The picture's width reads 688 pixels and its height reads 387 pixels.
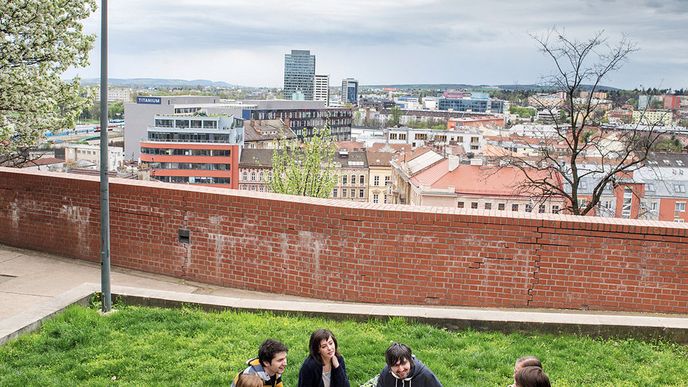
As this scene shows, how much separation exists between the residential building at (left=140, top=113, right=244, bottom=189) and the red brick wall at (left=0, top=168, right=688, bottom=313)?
87722mm

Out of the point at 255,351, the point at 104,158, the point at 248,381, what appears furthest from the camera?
the point at 104,158

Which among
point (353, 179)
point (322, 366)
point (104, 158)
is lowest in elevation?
point (353, 179)

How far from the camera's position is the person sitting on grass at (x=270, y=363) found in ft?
16.2

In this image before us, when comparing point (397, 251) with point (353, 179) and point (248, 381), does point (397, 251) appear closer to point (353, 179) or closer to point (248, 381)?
point (248, 381)

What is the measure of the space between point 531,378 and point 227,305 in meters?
4.43

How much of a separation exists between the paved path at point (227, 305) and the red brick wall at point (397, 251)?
0.19 m

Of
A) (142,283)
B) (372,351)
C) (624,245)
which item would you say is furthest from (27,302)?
(624,245)

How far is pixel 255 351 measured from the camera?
259 inches

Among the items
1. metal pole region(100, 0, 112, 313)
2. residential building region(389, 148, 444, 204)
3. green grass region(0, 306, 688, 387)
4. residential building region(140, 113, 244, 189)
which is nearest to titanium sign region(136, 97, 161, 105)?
residential building region(140, 113, 244, 189)

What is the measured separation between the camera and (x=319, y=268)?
29.7 feet

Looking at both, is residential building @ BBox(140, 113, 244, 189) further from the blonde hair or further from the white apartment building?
the blonde hair

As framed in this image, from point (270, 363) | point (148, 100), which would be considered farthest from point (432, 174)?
point (148, 100)

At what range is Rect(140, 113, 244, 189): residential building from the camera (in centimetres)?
9756

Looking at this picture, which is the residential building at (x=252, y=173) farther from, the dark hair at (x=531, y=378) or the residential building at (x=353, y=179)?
the dark hair at (x=531, y=378)
